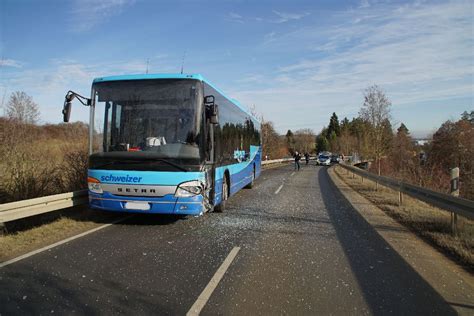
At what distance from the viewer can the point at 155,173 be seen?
6.97 m

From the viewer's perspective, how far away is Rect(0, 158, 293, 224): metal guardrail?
5.95 metres

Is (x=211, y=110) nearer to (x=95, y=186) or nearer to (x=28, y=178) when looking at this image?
(x=95, y=186)

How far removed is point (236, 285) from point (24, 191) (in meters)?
6.85

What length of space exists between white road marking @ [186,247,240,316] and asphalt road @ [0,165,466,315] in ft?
0.18

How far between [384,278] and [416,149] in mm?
50205

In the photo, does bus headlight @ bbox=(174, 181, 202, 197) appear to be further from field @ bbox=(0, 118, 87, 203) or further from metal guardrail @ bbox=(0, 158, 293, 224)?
field @ bbox=(0, 118, 87, 203)

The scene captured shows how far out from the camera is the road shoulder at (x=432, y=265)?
4.14 metres

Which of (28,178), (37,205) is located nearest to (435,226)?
(37,205)

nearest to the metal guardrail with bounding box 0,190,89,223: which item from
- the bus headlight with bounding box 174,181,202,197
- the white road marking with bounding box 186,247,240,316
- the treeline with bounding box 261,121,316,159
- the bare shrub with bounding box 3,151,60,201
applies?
the bare shrub with bounding box 3,151,60,201

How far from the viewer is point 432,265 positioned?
5.29 metres

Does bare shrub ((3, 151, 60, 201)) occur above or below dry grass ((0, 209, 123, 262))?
above

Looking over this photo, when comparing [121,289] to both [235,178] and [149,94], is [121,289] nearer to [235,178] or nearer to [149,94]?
[149,94]

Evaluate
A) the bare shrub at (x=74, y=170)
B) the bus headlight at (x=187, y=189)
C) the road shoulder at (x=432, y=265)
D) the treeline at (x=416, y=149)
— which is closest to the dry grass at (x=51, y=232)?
the bare shrub at (x=74, y=170)

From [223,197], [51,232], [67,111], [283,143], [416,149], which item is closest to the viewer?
[51,232]
